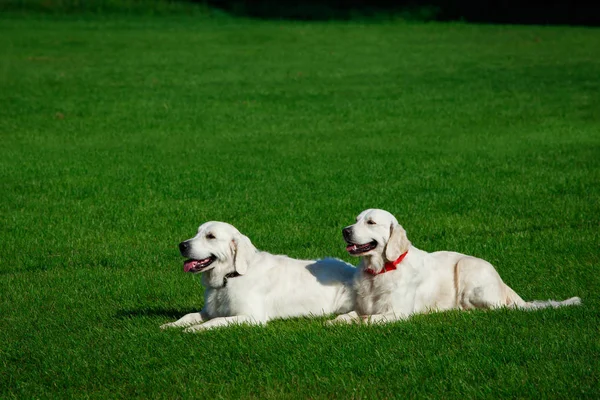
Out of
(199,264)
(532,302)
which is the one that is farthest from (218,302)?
(532,302)

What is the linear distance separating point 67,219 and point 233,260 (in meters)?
6.73

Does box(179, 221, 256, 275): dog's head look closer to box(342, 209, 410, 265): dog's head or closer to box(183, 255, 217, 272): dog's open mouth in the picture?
box(183, 255, 217, 272): dog's open mouth

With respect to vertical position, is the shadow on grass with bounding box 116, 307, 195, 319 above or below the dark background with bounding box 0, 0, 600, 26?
above

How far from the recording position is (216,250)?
9.37m

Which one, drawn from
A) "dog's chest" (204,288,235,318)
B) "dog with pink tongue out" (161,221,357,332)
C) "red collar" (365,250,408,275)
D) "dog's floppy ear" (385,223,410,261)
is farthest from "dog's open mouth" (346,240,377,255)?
"dog's chest" (204,288,235,318)

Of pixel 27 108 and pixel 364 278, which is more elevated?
pixel 364 278

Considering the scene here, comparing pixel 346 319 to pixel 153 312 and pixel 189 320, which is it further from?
pixel 153 312

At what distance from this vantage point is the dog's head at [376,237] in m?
9.53

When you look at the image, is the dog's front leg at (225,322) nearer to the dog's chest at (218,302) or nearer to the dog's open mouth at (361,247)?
the dog's chest at (218,302)

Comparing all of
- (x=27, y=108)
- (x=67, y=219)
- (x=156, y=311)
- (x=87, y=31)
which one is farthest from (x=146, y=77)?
(x=156, y=311)

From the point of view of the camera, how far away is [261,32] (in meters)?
45.2

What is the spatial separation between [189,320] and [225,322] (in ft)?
1.46

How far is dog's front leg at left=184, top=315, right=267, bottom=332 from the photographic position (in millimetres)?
9219

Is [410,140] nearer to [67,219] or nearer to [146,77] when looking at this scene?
[67,219]
